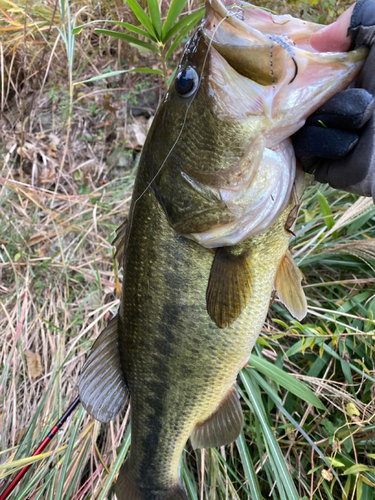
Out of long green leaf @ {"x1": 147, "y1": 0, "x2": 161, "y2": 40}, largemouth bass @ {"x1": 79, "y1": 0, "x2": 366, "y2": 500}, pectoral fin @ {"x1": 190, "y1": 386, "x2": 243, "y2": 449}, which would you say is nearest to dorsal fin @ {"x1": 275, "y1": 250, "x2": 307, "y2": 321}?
largemouth bass @ {"x1": 79, "y1": 0, "x2": 366, "y2": 500}

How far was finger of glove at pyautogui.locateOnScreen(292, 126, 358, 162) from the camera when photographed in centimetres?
88

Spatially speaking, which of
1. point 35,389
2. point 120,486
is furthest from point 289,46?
point 35,389

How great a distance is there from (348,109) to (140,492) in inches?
63.5

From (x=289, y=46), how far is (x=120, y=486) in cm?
173

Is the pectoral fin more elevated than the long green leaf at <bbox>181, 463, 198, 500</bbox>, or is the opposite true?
the pectoral fin

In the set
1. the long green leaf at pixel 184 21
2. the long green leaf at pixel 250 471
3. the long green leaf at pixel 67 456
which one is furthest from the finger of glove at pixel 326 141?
the long green leaf at pixel 67 456

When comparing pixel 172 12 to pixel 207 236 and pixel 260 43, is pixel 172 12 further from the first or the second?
pixel 207 236

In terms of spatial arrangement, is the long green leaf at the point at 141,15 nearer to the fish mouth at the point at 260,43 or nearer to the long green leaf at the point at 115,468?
the fish mouth at the point at 260,43

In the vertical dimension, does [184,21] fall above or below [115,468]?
above

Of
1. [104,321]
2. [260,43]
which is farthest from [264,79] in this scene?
[104,321]

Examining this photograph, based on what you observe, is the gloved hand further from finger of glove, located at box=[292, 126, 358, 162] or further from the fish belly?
the fish belly

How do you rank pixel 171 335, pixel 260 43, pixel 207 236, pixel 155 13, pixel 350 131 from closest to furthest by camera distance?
pixel 260 43, pixel 350 131, pixel 207 236, pixel 171 335, pixel 155 13

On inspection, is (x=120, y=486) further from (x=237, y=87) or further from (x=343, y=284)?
(x=237, y=87)

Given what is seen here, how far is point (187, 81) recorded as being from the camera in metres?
0.92
